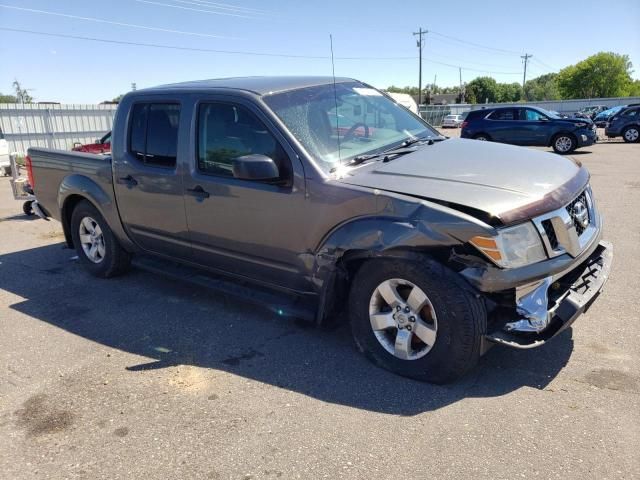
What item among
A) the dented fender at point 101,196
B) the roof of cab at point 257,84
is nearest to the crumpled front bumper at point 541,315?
the roof of cab at point 257,84

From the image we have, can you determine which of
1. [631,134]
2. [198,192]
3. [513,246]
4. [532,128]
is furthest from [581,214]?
[631,134]

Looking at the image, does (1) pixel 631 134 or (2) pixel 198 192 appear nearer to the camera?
(2) pixel 198 192

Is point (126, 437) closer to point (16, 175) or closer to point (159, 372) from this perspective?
point (159, 372)

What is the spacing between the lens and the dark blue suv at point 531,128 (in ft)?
57.6

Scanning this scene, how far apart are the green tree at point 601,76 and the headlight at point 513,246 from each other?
4448 inches

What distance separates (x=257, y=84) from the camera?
165 inches

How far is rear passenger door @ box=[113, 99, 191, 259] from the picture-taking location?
14.4 ft

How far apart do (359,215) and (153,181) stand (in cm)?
214

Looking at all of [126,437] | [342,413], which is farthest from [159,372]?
[342,413]

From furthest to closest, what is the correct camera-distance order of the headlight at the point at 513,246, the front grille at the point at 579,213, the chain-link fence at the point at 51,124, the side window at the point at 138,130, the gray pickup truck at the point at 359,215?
the chain-link fence at the point at 51,124 → the side window at the point at 138,130 → the front grille at the point at 579,213 → the gray pickup truck at the point at 359,215 → the headlight at the point at 513,246

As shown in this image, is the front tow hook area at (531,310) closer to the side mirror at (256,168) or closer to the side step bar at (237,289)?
the side step bar at (237,289)

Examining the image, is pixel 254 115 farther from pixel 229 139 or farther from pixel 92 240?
pixel 92 240

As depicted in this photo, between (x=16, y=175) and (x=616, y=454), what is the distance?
29.4 feet

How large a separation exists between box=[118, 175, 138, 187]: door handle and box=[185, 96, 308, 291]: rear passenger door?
775mm
